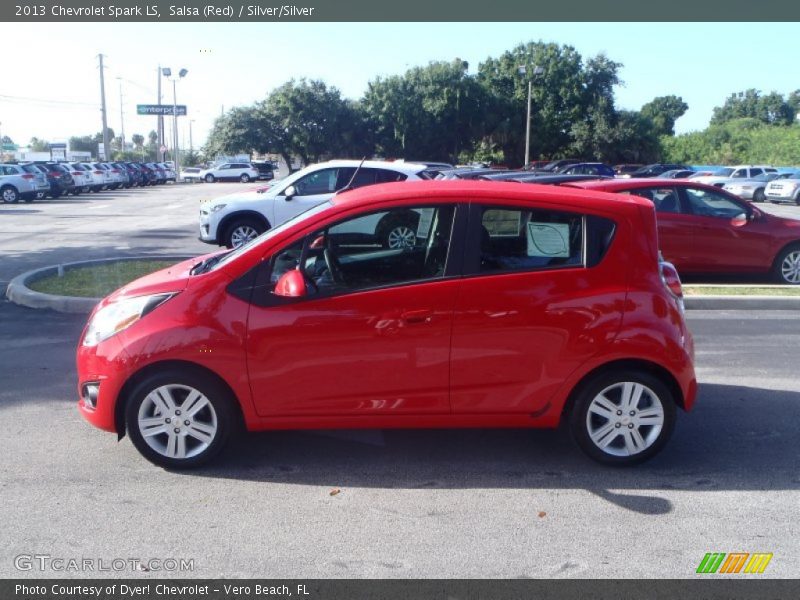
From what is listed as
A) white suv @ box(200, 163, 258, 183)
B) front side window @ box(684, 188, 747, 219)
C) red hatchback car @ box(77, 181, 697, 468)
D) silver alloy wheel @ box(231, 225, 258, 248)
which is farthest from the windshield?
white suv @ box(200, 163, 258, 183)

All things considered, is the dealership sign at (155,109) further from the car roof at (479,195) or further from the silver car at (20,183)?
the car roof at (479,195)

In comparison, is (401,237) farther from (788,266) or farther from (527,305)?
(788,266)

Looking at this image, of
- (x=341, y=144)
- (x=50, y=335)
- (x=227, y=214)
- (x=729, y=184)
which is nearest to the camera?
(x=50, y=335)

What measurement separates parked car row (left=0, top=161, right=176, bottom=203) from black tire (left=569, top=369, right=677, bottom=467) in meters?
33.0

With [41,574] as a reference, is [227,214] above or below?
above

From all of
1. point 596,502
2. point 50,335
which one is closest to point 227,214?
point 50,335

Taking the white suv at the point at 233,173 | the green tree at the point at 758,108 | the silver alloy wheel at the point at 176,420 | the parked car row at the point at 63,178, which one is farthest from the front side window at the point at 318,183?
the green tree at the point at 758,108

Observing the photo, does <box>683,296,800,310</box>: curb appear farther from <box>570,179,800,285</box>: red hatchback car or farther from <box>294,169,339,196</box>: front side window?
<box>294,169,339,196</box>: front side window

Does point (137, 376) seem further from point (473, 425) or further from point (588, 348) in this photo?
point (588, 348)

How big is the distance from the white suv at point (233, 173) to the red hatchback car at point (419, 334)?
59192 millimetres

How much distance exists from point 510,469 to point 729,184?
A: 34.7m

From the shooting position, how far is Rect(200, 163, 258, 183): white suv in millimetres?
62781

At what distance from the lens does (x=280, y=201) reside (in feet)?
45.9

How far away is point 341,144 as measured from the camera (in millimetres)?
49906
